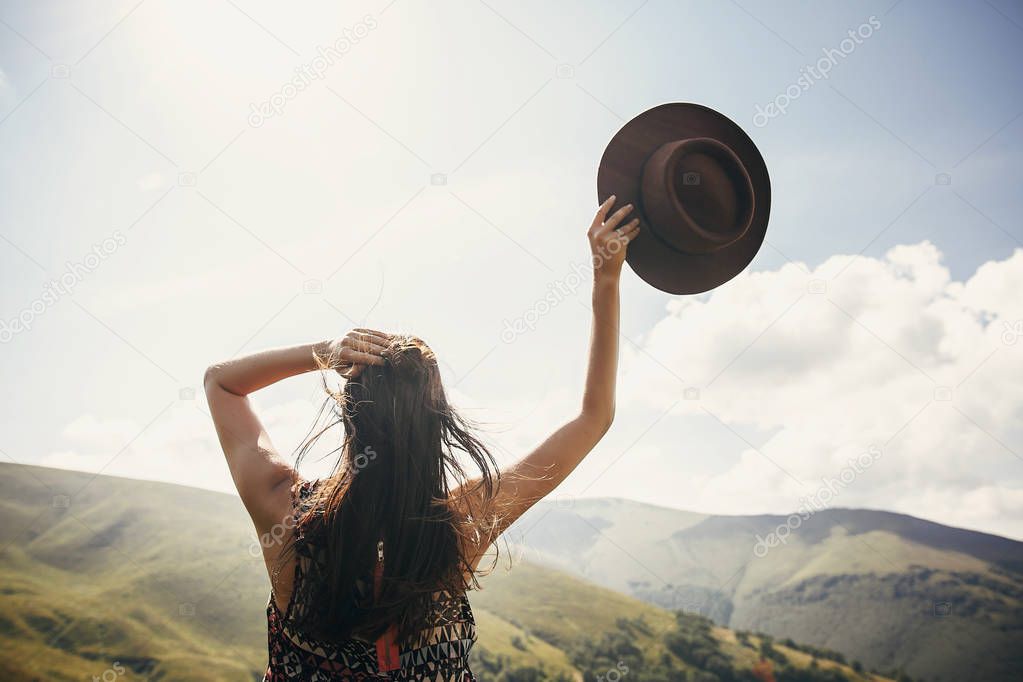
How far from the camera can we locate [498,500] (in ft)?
8.42

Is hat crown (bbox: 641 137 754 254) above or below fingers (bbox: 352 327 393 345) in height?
above

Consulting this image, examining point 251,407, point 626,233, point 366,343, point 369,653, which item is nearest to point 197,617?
point 251,407

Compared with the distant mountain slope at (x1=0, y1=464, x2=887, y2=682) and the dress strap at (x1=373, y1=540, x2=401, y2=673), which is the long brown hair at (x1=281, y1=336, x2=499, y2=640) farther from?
the distant mountain slope at (x1=0, y1=464, x2=887, y2=682)

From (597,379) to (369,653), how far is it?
1.53m

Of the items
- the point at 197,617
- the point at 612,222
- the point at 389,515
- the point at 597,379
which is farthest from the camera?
the point at 197,617

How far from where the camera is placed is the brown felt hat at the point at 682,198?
11.1ft

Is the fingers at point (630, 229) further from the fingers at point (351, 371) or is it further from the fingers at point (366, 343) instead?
the fingers at point (351, 371)

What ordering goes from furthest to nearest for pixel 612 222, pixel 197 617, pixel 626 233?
pixel 197 617
pixel 626 233
pixel 612 222

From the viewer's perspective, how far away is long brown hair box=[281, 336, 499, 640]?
228cm

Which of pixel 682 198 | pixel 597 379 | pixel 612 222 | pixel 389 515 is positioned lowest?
pixel 389 515

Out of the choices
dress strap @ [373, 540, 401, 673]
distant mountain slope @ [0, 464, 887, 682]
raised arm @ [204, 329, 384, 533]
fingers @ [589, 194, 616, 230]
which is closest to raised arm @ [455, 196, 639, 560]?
fingers @ [589, 194, 616, 230]

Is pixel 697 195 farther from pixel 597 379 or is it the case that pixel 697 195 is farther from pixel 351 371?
pixel 351 371

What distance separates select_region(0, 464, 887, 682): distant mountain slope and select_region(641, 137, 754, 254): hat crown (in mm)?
124990

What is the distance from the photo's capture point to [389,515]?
7.68 feet
